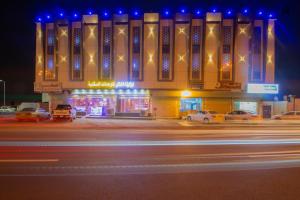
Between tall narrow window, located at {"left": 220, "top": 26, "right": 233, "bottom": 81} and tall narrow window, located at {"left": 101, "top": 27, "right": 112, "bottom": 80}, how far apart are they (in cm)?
1556

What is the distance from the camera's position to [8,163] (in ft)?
40.1

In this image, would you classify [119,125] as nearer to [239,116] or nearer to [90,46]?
[239,116]

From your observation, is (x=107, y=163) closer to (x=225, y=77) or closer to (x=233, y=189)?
(x=233, y=189)

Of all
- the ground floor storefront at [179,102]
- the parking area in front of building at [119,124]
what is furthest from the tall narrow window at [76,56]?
the parking area in front of building at [119,124]

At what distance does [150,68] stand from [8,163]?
1579 inches

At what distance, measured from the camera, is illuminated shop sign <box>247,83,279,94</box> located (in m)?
48.9

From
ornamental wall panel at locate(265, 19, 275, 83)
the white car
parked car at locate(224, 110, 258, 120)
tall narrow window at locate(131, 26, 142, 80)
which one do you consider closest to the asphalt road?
the white car

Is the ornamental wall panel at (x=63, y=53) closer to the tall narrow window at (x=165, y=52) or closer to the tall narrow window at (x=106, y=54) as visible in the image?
the tall narrow window at (x=106, y=54)

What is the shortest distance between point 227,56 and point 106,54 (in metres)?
16.8

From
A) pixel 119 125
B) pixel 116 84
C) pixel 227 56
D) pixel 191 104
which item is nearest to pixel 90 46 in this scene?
pixel 116 84

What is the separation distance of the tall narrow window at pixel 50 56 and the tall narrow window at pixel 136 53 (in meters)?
11.4

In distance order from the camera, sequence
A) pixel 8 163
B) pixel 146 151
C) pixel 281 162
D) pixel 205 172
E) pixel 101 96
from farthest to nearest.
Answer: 1. pixel 101 96
2. pixel 146 151
3. pixel 281 162
4. pixel 8 163
5. pixel 205 172

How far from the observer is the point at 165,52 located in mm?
51562

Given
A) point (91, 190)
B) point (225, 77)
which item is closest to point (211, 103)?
point (225, 77)
